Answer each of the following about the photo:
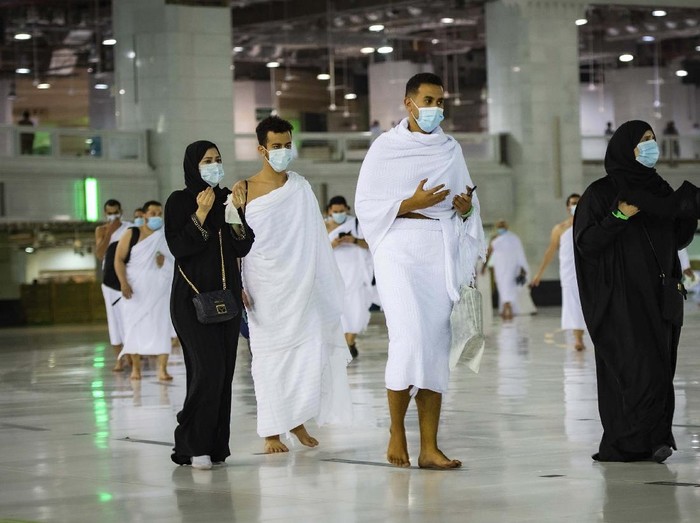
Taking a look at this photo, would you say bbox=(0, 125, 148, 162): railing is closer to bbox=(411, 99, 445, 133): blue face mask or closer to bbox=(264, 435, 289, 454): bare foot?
bbox=(264, 435, 289, 454): bare foot

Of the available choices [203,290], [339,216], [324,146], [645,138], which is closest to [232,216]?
[203,290]

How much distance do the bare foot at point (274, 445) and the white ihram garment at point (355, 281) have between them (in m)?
9.21

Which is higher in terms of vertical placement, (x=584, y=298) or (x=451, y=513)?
(x=584, y=298)

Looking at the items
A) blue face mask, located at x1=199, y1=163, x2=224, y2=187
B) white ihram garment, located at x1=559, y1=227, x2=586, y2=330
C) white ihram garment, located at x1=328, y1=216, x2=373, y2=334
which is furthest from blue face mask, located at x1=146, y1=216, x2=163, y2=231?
blue face mask, located at x1=199, y1=163, x2=224, y2=187

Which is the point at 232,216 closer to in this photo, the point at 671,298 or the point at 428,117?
the point at 428,117

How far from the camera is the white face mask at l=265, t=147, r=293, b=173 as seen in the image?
887cm

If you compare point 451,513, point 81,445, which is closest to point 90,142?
point 81,445

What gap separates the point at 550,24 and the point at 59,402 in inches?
981

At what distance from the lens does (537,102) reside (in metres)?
35.7

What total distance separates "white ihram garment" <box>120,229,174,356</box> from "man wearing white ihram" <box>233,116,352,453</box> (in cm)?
664

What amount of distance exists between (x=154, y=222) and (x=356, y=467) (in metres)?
8.30

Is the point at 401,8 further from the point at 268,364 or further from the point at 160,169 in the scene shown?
the point at 268,364

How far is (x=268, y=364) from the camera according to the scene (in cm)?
894

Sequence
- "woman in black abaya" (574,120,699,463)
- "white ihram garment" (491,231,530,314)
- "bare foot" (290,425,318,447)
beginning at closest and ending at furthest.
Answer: "woman in black abaya" (574,120,699,463) → "bare foot" (290,425,318,447) → "white ihram garment" (491,231,530,314)
